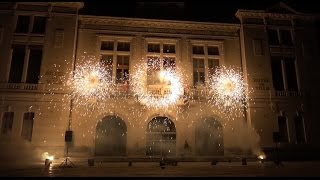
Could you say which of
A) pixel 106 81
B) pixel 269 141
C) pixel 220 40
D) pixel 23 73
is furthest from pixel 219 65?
pixel 23 73

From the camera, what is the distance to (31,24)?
22.0 m

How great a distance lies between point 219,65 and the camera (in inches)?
918

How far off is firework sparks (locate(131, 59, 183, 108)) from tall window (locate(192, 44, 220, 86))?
5.47 ft

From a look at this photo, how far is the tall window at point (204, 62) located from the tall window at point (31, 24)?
1120 cm

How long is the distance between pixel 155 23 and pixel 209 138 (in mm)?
9352

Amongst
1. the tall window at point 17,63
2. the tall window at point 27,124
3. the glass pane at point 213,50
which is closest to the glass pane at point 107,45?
the tall window at point 17,63

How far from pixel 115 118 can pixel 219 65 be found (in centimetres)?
870

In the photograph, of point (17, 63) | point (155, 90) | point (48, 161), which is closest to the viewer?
point (48, 161)

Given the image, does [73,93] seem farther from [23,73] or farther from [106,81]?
[23,73]

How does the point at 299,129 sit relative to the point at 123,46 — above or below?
below

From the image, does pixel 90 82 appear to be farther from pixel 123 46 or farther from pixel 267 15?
pixel 267 15

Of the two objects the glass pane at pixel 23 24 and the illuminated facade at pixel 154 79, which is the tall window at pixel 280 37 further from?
the glass pane at pixel 23 24

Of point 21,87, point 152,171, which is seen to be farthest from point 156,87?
point 21,87

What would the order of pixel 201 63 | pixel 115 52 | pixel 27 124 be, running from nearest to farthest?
pixel 27 124 < pixel 115 52 < pixel 201 63
